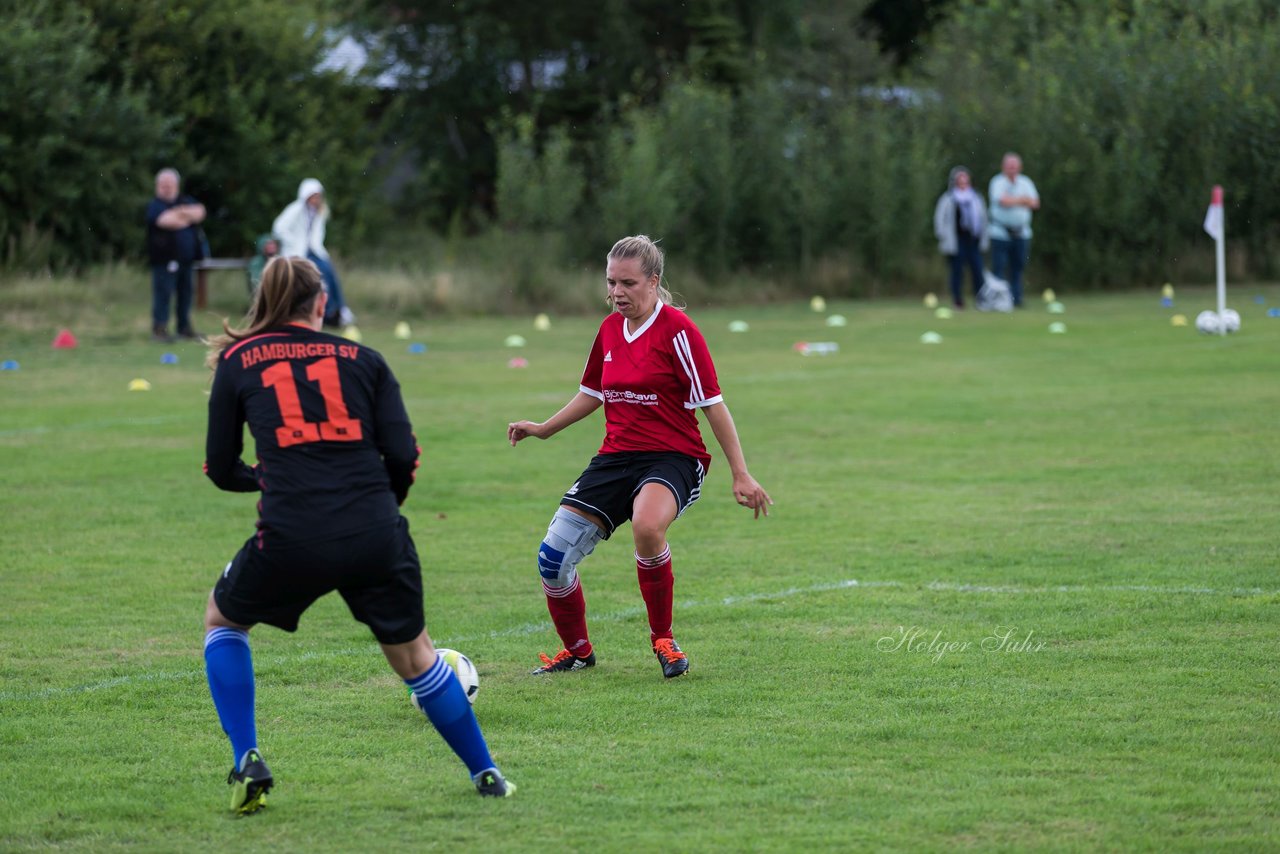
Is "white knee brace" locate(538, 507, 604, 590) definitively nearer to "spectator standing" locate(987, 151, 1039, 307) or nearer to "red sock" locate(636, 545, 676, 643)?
"red sock" locate(636, 545, 676, 643)

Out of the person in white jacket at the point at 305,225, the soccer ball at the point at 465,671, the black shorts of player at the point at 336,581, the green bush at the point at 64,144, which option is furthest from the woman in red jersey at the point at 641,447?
the green bush at the point at 64,144

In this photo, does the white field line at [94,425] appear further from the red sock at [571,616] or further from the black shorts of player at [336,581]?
the black shorts of player at [336,581]

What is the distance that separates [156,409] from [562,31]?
86.3ft

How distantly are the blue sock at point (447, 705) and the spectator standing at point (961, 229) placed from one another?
23.1 meters

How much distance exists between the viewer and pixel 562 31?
40219 mm

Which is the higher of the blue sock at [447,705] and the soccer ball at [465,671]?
the blue sock at [447,705]

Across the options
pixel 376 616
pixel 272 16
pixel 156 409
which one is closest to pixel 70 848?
pixel 376 616

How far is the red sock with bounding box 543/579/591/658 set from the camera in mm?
6703

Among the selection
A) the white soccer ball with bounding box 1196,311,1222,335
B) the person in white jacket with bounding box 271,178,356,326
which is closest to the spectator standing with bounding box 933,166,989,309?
the white soccer ball with bounding box 1196,311,1222,335

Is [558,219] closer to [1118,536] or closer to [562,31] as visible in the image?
[562,31]

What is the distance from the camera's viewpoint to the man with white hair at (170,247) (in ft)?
69.4

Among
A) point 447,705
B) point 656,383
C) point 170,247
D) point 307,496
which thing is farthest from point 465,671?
point 170,247

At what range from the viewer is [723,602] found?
8023 mm

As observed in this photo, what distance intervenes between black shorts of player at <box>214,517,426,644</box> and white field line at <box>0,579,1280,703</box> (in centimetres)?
201
